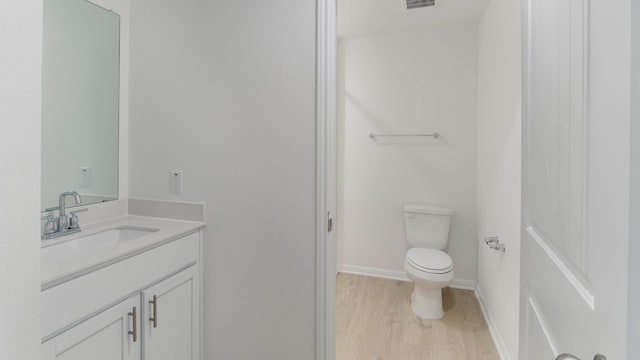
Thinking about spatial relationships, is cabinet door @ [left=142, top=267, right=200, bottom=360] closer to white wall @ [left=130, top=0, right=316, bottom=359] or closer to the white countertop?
white wall @ [left=130, top=0, right=316, bottom=359]

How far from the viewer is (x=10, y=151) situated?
2.07 feet

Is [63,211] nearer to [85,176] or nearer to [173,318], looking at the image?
[85,176]

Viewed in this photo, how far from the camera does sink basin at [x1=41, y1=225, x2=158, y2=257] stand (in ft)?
4.39

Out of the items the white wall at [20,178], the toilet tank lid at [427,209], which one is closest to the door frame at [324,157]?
the white wall at [20,178]

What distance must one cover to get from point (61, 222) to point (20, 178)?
3.18ft

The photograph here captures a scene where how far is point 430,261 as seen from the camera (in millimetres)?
2486

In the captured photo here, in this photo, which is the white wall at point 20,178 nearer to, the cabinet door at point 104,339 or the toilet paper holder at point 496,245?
the cabinet door at point 104,339

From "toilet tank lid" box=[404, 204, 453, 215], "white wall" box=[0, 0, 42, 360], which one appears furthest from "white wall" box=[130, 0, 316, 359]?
"toilet tank lid" box=[404, 204, 453, 215]

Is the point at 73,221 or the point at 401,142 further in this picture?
the point at 401,142

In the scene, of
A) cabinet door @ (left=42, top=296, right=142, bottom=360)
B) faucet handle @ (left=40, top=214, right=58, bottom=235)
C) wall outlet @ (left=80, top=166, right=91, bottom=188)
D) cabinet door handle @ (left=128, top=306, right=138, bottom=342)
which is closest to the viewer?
cabinet door @ (left=42, top=296, right=142, bottom=360)

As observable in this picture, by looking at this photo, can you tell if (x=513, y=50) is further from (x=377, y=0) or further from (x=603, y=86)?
(x=603, y=86)

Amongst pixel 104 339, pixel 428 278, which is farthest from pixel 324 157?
pixel 428 278

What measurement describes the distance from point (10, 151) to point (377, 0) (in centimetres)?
Answer: 244

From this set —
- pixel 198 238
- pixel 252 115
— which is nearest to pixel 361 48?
pixel 252 115
